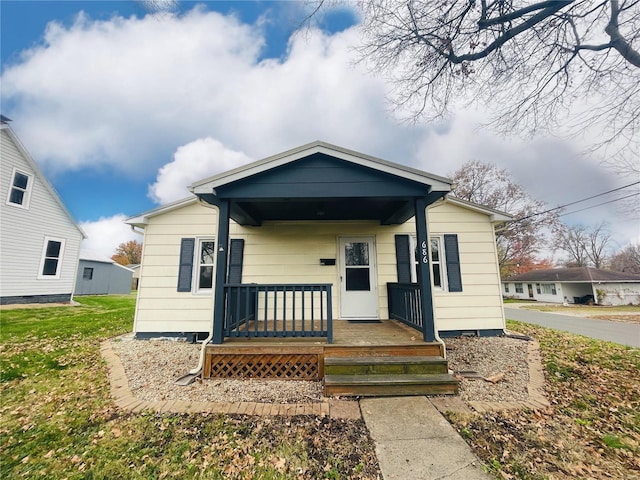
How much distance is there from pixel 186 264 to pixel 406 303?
198 inches

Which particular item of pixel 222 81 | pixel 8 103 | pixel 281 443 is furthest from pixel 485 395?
pixel 8 103

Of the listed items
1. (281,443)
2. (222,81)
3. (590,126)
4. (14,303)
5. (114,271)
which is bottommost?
(281,443)

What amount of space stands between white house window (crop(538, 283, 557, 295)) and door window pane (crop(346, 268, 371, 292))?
103ft

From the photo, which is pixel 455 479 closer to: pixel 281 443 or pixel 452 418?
pixel 452 418

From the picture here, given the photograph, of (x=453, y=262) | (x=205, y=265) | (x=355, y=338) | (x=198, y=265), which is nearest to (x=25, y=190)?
(x=198, y=265)

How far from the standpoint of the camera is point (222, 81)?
32.3 feet

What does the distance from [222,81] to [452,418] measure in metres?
11.6

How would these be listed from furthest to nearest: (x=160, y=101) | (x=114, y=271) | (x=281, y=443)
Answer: (x=114, y=271) < (x=160, y=101) < (x=281, y=443)

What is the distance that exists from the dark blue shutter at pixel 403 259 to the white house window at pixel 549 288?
30822 mm

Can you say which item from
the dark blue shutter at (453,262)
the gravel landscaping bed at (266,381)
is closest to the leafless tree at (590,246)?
the dark blue shutter at (453,262)

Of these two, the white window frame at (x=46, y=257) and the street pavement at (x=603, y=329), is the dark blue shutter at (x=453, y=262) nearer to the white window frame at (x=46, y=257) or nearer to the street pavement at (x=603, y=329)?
the street pavement at (x=603, y=329)

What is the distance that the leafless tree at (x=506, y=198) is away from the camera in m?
19.8

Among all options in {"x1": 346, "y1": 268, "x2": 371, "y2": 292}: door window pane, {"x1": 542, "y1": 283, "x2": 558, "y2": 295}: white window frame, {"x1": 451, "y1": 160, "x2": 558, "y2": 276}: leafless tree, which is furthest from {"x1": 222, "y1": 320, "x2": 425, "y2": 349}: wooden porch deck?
{"x1": 542, "y1": 283, "x2": 558, "y2": 295}: white window frame

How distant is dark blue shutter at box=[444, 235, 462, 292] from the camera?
6.26 m
